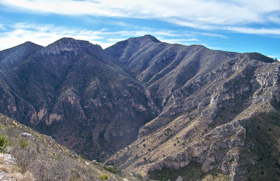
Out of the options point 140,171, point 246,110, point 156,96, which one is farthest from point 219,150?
point 156,96

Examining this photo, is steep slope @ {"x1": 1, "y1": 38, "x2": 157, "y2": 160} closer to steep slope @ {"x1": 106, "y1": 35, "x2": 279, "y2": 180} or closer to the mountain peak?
the mountain peak

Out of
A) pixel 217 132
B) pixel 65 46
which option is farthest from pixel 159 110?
pixel 65 46

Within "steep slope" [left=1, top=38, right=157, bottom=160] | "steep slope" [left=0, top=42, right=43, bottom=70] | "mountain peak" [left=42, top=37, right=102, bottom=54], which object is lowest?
"steep slope" [left=1, top=38, right=157, bottom=160]

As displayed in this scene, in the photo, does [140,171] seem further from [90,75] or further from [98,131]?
[90,75]

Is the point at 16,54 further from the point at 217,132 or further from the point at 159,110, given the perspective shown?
the point at 217,132

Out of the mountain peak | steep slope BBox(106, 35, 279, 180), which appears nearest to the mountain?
steep slope BBox(106, 35, 279, 180)

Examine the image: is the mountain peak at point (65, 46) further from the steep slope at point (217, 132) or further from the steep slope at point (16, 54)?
the steep slope at point (217, 132)
